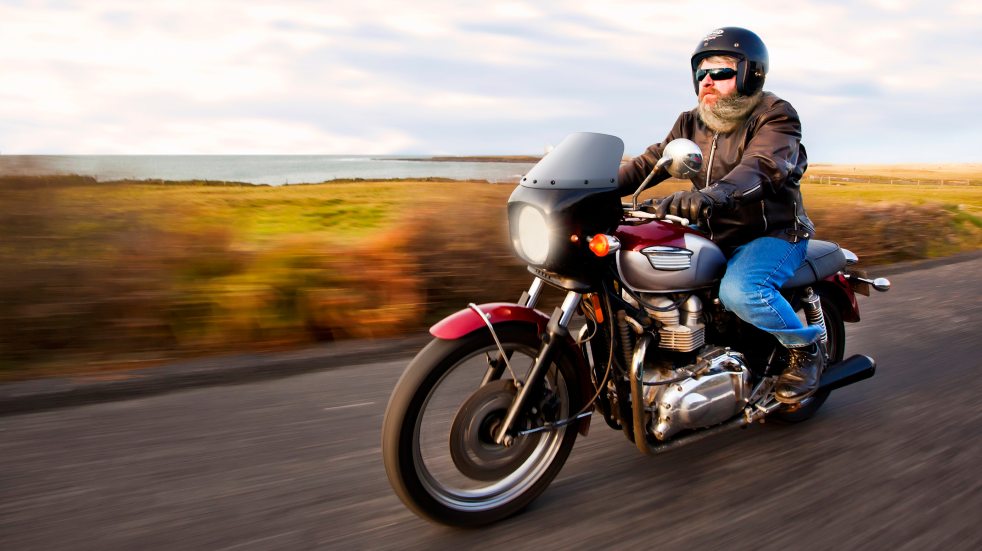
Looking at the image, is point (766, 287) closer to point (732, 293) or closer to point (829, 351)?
point (732, 293)

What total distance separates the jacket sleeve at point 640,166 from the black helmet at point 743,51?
1.58 feet

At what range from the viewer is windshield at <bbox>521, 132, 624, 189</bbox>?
2736 mm

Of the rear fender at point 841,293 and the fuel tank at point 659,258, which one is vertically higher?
the fuel tank at point 659,258

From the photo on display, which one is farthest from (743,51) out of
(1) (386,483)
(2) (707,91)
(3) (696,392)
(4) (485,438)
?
(1) (386,483)

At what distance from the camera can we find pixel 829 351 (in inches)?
167

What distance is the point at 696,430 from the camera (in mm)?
3266

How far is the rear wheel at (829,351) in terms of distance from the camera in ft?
13.0

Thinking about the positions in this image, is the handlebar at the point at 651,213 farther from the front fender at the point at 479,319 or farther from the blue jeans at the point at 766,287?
the front fender at the point at 479,319

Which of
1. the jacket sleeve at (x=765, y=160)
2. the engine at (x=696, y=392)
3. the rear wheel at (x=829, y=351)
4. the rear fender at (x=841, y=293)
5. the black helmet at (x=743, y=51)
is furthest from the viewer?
the rear fender at (x=841, y=293)

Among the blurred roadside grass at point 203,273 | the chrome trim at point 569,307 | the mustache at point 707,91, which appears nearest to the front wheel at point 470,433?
the chrome trim at point 569,307

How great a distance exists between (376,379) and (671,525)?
2.30 meters

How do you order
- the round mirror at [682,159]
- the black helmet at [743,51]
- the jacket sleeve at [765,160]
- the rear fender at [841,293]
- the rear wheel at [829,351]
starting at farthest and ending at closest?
1. the rear fender at [841,293]
2. the rear wheel at [829,351]
3. the black helmet at [743,51]
4. the jacket sleeve at [765,160]
5. the round mirror at [682,159]

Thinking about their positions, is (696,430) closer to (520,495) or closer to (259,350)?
(520,495)

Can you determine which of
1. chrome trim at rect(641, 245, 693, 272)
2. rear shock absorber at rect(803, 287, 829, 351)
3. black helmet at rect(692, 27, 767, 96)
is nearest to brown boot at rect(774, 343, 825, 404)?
rear shock absorber at rect(803, 287, 829, 351)
